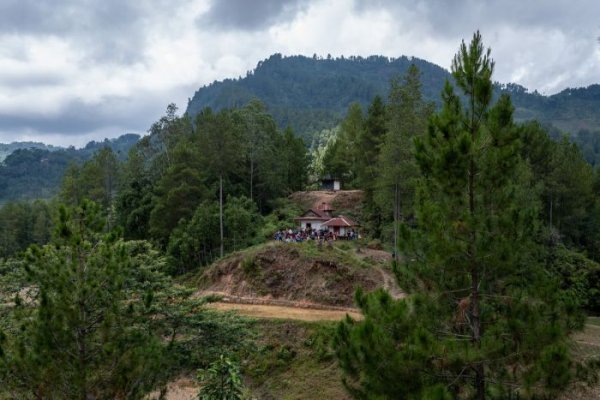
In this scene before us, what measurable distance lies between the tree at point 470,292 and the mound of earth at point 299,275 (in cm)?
1632

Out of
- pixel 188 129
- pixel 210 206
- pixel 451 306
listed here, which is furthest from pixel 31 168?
pixel 451 306

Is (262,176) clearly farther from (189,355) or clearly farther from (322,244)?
(189,355)

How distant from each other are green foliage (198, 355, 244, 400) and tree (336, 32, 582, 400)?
479 centimetres

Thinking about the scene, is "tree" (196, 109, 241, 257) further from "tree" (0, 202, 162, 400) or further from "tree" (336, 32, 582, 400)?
"tree" (336, 32, 582, 400)

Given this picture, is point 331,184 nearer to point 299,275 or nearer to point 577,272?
point 299,275

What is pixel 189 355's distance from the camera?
50.5ft

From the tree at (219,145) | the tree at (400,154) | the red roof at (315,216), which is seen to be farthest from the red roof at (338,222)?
the tree at (219,145)

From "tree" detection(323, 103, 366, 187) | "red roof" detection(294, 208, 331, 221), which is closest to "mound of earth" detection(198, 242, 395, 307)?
"red roof" detection(294, 208, 331, 221)

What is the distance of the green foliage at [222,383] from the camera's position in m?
11.7

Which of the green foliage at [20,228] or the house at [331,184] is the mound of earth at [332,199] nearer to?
the house at [331,184]

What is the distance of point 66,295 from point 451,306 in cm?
732

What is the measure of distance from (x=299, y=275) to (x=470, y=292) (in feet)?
63.9

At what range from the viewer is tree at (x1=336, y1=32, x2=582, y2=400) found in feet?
23.7

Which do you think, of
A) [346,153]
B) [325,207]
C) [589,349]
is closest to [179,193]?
[325,207]
